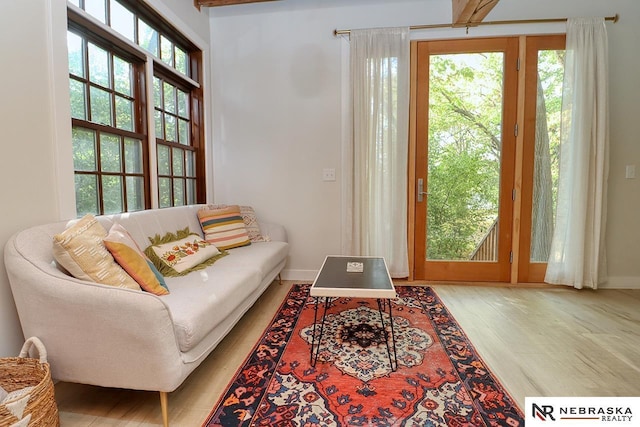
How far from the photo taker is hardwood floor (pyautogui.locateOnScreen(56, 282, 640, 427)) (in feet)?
4.54

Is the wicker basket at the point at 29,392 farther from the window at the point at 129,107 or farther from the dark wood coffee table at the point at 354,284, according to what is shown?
the dark wood coffee table at the point at 354,284

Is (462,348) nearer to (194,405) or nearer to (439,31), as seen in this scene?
(194,405)

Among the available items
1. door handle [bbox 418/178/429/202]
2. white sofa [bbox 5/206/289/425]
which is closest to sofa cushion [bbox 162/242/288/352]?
white sofa [bbox 5/206/289/425]

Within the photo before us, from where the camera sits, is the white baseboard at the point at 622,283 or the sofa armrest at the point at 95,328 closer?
the sofa armrest at the point at 95,328

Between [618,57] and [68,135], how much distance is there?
4.49 meters

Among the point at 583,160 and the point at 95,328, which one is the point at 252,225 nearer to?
the point at 95,328

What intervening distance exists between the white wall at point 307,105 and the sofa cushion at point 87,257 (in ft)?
6.48

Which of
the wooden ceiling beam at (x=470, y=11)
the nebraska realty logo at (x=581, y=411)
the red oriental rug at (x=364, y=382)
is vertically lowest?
the red oriental rug at (x=364, y=382)

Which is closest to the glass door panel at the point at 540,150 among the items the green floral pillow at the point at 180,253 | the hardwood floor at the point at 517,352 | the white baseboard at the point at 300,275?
the hardwood floor at the point at 517,352

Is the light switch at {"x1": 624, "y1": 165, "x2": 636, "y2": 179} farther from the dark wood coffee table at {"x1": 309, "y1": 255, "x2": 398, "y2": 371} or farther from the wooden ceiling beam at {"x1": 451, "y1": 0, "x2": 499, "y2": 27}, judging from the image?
the dark wood coffee table at {"x1": 309, "y1": 255, "x2": 398, "y2": 371}

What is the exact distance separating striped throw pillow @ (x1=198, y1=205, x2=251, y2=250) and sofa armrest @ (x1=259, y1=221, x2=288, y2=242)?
27 centimetres

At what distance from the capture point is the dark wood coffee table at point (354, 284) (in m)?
1.60

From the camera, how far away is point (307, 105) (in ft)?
10.4

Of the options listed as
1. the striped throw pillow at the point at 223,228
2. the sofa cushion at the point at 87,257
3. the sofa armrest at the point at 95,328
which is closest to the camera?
the sofa armrest at the point at 95,328
